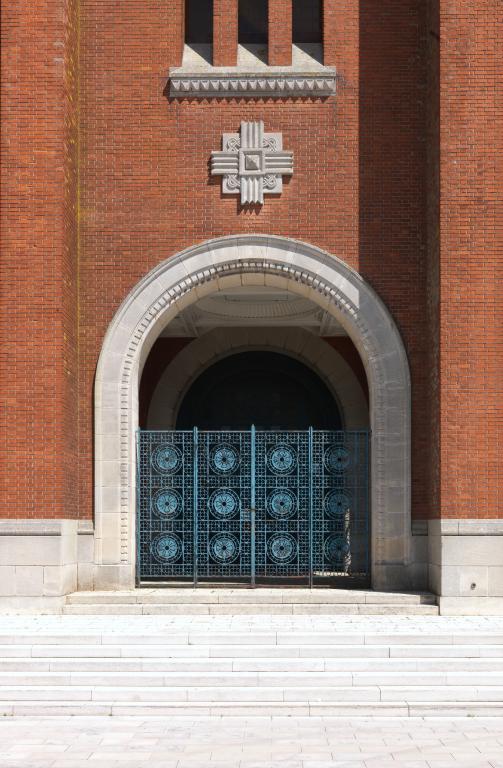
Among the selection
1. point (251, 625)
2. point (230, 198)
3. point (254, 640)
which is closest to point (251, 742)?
point (254, 640)

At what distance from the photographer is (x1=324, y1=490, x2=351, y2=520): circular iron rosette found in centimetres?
1591

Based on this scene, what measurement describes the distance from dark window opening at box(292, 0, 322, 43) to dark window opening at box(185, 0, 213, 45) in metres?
1.13

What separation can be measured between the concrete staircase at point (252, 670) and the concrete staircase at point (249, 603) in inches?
53.4

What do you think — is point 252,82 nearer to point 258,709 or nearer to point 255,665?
point 255,665

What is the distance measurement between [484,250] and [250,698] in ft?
21.1

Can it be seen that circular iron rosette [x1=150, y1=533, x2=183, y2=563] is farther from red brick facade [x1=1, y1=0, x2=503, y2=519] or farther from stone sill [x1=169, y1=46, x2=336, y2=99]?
stone sill [x1=169, y1=46, x2=336, y2=99]

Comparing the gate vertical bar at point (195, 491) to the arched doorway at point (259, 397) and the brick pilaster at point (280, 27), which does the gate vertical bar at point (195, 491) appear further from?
the brick pilaster at point (280, 27)

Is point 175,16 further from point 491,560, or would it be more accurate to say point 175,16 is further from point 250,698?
point 250,698

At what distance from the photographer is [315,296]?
15914 mm

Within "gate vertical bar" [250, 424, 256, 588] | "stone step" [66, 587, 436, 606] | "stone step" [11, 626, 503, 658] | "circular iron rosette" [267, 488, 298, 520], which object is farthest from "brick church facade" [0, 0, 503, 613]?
"stone step" [11, 626, 503, 658]

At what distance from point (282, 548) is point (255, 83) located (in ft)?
19.4

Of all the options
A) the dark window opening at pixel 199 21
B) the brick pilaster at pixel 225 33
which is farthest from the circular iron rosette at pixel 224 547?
the dark window opening at pixel 199 21

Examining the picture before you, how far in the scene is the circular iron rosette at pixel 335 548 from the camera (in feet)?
52.2

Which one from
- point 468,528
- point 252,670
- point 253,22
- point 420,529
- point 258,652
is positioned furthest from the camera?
point 253,22
